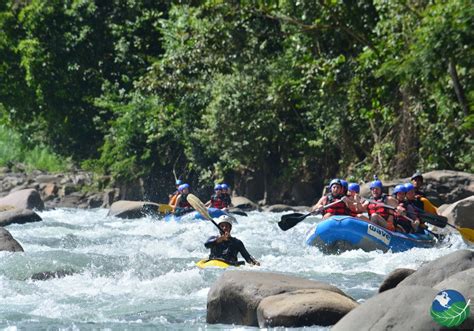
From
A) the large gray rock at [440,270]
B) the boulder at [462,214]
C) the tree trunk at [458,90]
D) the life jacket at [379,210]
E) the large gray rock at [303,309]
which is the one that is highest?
the tree trunk at [458,90]

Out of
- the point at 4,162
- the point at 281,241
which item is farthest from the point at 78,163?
the point at 281,241

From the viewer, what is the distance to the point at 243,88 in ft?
76.5

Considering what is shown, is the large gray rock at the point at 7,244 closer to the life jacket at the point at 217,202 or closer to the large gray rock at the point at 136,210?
the life jacket at the point at 217,202

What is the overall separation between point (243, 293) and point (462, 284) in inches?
75.4

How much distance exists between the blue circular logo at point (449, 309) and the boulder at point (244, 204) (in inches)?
671

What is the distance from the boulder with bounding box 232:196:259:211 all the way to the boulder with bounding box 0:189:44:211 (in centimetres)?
480

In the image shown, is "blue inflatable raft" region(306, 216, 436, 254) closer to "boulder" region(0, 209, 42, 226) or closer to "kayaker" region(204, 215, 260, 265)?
"kayaker" region(204, 215, 260, 265)

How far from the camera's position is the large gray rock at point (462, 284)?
625 centimetres

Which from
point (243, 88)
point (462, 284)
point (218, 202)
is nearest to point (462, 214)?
point (218, 202)

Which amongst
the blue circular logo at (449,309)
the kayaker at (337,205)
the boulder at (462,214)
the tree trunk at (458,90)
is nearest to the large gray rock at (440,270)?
the blue circular logo at (449,309)

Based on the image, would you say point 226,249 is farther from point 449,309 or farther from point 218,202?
point 218,202

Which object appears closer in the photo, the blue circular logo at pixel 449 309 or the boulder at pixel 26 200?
the blue circular logo at pixel 449 309

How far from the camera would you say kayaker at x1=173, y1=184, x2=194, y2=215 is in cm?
1930

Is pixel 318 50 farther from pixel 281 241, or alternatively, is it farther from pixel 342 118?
pixel 281 241
